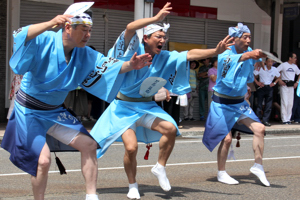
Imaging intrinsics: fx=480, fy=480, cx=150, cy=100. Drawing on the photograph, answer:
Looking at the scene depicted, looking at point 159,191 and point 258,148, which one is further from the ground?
point 258,148

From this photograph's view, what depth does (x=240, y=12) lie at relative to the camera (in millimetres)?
16375

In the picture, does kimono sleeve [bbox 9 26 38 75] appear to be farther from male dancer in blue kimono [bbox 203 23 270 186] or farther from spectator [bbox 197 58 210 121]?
spectator [bbox 197 58 210 121]

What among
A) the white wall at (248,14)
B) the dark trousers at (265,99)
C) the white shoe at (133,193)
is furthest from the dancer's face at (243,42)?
the white wall at (248,14)

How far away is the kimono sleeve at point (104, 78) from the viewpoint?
4547mm

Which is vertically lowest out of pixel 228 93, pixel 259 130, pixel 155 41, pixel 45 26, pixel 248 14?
pixel 259 130

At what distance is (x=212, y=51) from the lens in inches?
206

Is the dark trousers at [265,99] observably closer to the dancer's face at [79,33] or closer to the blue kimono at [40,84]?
the blue kimono at [40,84]

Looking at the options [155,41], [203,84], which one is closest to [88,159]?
[155,41]

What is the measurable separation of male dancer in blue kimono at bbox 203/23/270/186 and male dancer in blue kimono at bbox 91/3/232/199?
2.29 ft

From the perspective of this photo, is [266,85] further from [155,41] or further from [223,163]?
[155,41]

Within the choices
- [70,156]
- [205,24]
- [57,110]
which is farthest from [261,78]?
[57,110]

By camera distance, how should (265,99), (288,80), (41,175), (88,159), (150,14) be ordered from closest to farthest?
(41,175) → (88,159) → (150,14) → (265,99) → (288,80)

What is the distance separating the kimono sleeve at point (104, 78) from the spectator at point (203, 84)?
9768 mm

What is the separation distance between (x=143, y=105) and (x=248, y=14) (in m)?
12.1
